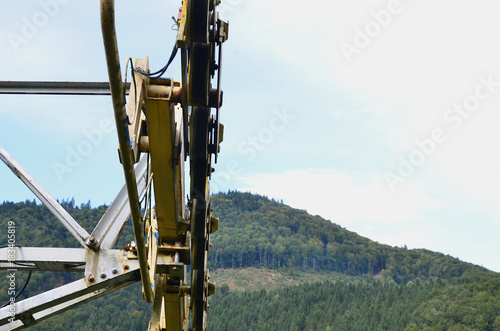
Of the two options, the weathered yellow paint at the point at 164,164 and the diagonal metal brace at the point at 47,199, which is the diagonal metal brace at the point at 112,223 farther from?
the weathered yellow paint at the point at 164,164

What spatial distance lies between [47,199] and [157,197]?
119cm

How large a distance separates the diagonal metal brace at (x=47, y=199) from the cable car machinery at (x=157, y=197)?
0.01 metres

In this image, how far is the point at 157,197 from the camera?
6.48 meters

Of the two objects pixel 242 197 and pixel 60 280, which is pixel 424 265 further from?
pixel 60 280

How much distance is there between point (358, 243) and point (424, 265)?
69.2ft

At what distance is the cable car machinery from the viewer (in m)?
5.48

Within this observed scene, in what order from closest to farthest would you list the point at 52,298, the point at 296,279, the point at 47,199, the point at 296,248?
the point at 52,298 → the point at 47,199 → the point at 296,279 → the point at 296,248

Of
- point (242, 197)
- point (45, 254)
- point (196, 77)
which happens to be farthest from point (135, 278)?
point (242, 197)

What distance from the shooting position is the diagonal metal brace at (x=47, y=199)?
20.5 feet

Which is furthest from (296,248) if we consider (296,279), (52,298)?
(52,298)

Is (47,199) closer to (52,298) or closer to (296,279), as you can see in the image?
(52,298)

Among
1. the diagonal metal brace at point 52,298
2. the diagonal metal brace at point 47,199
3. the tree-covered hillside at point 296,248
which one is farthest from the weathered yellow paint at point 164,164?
the tree-covered hillside at point 296,248

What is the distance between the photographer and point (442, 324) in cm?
7706

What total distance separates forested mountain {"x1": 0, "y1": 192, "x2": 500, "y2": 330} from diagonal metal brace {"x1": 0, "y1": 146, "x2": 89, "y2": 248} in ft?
36.8
